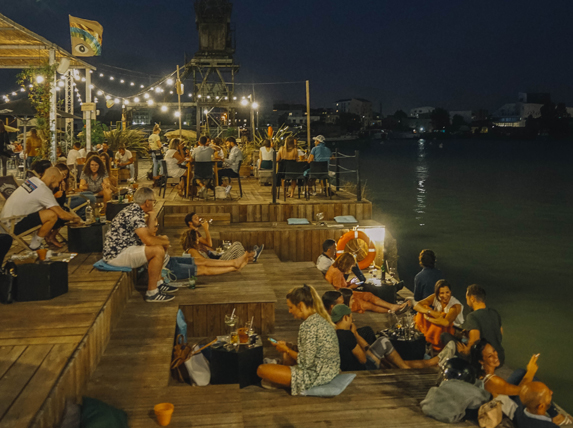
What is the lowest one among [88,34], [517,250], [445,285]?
[517,250]

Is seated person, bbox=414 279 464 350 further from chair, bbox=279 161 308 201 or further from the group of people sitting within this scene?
chair, bbox=279 161 308 201

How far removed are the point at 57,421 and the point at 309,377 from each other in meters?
1.68

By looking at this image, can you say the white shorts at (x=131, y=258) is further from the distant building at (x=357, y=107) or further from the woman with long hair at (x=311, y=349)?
the distant building at (x=357, y=107)

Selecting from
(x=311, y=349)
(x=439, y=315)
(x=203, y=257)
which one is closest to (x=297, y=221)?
(x=203, y=257)

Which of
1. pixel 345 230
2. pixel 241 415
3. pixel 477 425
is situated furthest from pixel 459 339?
pixel 345 230

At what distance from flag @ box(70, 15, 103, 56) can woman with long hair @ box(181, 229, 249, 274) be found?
9102mm

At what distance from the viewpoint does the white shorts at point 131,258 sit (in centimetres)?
514

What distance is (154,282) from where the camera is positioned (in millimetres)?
5270

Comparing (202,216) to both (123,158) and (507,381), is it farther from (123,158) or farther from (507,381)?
(507,381)

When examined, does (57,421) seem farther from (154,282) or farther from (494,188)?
→ (494,188)

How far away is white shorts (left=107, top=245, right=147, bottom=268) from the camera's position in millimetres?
5137

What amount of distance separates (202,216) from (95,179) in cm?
211

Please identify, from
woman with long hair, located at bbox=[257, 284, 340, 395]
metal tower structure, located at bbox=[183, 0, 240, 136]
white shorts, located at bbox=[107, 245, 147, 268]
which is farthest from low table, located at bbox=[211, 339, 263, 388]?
metal tower structure, located at bbox=[183, 0, 240, 136]

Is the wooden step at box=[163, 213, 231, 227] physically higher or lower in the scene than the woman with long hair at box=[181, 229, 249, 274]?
higher
